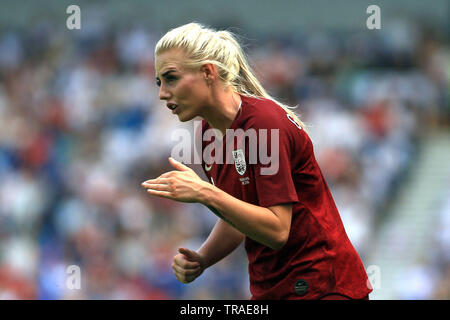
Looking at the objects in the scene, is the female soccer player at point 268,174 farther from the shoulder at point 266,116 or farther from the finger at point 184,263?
the finger at point 184,263

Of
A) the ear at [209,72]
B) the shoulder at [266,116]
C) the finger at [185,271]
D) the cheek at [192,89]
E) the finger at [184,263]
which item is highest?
the ear at [209,72]

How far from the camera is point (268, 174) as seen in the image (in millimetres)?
3283

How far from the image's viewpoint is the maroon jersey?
10.8 ft

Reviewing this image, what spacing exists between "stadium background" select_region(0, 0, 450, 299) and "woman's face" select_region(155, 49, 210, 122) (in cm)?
547

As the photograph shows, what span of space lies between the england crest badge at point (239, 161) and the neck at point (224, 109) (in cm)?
16

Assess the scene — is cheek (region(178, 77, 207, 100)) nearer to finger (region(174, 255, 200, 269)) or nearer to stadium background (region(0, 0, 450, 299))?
finger (region(174, 255, 200, 269))

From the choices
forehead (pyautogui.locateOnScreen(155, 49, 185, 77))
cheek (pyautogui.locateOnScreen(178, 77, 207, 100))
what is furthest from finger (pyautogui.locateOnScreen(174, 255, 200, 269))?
forehead (pyautogui.locateOnScreen(155, 49, 185, 77))

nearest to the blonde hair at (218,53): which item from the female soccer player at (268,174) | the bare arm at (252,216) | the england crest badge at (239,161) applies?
the female soccer player at (268,174)

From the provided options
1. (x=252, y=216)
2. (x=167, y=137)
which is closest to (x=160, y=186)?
(x=252, y=216)

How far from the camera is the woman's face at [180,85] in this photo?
3.44 metres

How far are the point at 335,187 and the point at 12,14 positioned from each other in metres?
8.27
